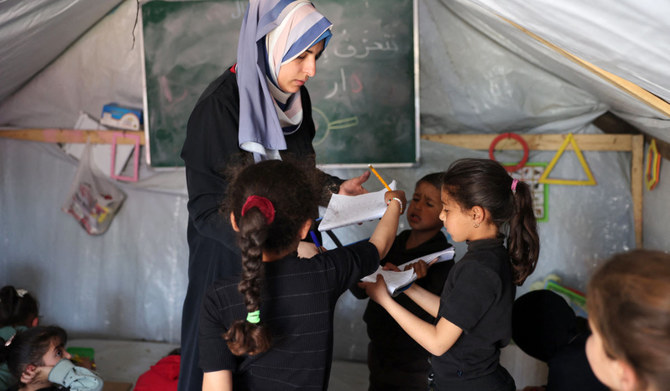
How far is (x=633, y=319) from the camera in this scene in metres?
0.75

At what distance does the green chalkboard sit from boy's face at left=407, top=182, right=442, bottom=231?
0.88 m

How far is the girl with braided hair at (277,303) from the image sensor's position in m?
1.13

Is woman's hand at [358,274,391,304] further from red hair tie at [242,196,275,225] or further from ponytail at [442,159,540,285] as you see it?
red hair tie at [242,196,275,225]

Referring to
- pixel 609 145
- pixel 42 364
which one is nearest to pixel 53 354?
pixel 42 364

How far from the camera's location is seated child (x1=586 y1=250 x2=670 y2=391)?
0.74 meters

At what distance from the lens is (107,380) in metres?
2.84

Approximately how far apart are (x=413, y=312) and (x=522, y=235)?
499 mm

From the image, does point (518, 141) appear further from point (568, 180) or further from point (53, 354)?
point (53, 354)

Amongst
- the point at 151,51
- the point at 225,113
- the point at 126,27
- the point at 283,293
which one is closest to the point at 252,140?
the point at 225,113

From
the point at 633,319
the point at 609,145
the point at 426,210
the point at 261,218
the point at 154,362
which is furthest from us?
the point at 154,362

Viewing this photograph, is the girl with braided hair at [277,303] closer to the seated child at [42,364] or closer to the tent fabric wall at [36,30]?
the seated child at [42,364]

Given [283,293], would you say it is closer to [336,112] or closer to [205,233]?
[205,233]

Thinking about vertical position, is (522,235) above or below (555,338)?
above

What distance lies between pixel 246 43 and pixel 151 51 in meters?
1.77
